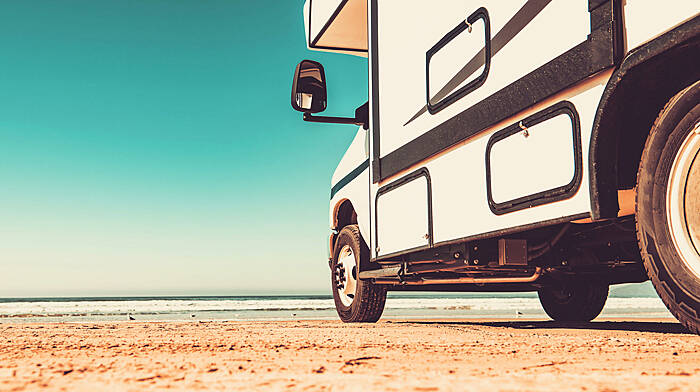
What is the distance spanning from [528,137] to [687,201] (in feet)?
2.37

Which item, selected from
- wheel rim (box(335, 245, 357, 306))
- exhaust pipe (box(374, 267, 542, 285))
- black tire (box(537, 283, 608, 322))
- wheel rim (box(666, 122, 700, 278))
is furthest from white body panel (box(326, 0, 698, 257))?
black tire (box(537, 283, 608, 322))

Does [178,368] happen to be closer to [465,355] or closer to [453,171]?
[465,355]

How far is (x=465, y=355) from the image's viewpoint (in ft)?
8.82

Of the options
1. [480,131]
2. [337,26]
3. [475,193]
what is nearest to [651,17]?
[480,131]

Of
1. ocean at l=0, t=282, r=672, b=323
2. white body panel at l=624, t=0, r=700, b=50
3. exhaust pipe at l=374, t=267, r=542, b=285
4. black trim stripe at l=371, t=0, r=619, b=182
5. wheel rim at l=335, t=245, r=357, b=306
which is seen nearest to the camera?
white body panel at l=624, t=0, r=700, b=50

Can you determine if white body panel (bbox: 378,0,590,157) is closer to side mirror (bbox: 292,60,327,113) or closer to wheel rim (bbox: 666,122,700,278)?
wheel rim (bbox: 666,122,700,278)

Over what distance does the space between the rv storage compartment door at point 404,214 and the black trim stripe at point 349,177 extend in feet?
2.25

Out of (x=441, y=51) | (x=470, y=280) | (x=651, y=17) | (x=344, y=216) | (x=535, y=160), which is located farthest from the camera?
(x=344, y=216)

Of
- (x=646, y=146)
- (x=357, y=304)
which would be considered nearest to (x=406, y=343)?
(x=646, y=146)

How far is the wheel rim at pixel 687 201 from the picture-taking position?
2215mm

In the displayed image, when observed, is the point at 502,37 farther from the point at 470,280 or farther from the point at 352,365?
the point at 470,280

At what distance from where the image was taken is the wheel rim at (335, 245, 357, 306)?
602cm

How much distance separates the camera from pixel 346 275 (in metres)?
6.15

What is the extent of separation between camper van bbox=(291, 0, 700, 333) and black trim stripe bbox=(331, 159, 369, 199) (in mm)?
43
